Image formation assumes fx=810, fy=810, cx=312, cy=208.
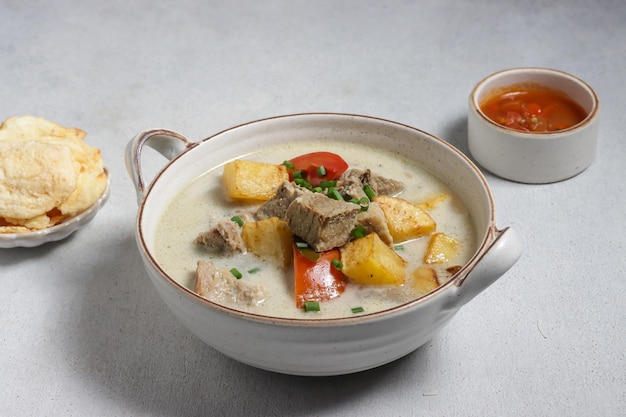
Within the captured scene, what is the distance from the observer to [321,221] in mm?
2775

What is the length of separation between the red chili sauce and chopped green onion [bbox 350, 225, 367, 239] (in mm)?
1513

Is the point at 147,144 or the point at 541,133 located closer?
the point at 147,144

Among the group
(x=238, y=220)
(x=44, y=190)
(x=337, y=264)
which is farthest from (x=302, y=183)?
(x=44, y=190)

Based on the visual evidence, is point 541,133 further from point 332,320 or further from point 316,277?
point 332,320

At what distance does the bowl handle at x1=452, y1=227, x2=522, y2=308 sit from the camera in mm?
2549

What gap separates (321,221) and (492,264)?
0.60 m

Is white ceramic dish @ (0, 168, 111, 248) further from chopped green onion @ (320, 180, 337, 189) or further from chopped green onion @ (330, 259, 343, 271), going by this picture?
chopped green onion @ (330, 259, 343, 271)

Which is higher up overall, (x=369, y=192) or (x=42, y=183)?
(x=369, y=192)

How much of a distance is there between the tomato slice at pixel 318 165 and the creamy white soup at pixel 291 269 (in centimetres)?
11

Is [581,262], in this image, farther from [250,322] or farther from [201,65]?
[201,65]

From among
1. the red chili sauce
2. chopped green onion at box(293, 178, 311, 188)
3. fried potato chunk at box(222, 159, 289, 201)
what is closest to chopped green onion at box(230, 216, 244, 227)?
fried potato chunk at box(222, 159, 289, 201)

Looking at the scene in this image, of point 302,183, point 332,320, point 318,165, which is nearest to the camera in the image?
point 332,320

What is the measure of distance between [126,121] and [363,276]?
2.32m

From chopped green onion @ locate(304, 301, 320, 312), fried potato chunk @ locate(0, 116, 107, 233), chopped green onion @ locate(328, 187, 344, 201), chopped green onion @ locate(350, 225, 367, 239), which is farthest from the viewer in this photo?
fried potato chunk @ locate(0, 116, 107, 233)
